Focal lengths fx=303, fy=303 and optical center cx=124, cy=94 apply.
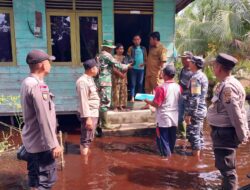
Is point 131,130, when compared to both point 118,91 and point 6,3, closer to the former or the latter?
point 118,91

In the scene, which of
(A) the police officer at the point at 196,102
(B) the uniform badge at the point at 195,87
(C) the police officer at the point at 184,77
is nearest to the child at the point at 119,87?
(C) the police officer at the point at 184,77

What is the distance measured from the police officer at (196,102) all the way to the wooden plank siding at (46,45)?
2.71 meters

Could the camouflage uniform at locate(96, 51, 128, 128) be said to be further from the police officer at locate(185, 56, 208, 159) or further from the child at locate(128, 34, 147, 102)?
the police officer at locate(185, 56, 208, 159)

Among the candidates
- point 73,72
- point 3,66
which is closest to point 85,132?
point 73,72

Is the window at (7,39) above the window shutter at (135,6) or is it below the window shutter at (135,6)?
below

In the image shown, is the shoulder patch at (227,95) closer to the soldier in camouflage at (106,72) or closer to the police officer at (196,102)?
the police officer at (196,102)

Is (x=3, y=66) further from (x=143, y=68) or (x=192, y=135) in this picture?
(x=192, y=135)

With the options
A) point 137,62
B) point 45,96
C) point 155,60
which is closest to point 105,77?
point 137,62

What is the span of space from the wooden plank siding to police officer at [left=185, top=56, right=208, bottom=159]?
271cm

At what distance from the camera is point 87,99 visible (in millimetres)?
5043

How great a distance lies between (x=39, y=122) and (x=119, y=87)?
4.05 m

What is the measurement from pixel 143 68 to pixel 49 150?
4512 millimetres

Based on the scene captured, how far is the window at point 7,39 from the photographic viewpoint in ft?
22.9

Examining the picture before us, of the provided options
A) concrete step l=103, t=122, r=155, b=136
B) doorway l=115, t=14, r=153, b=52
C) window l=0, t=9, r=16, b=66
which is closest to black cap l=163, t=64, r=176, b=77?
concrete step l=103, t=122, r=155, b=136
